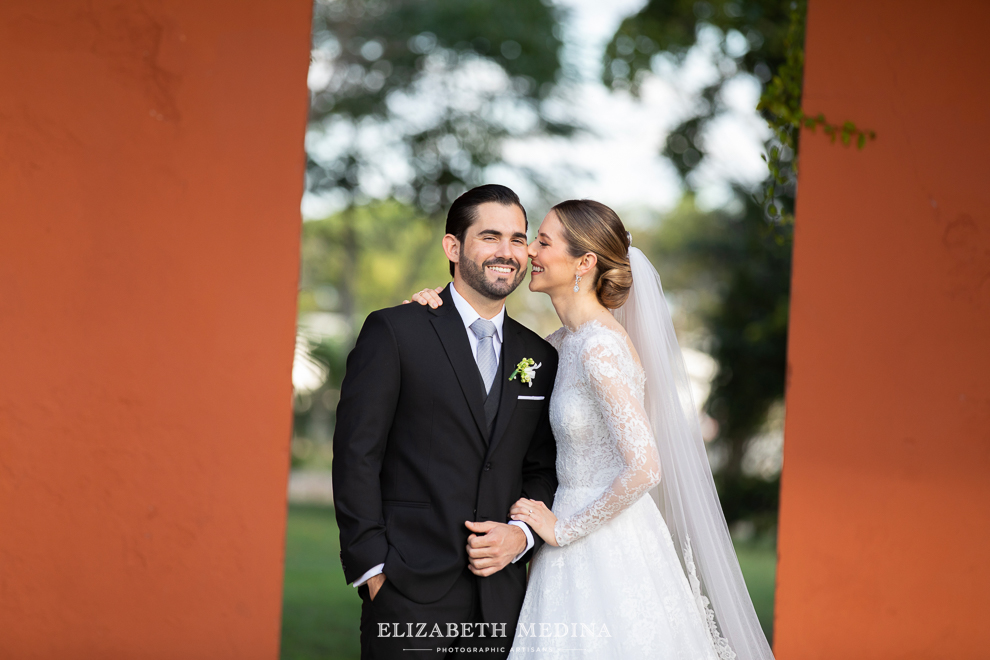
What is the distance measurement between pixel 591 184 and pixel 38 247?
456 inches

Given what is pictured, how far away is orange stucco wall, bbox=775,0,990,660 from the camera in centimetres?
383

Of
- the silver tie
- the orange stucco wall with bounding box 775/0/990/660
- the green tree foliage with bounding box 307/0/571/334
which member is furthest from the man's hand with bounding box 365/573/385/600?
the green tree foliage with bounding box 307/0/571/334

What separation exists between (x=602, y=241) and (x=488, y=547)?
1178 millimetres

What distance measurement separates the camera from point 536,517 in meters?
2.80

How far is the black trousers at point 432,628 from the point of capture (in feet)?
8.39

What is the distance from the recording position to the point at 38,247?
3.35 metres

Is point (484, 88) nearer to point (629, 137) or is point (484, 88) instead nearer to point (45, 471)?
point (629, 137)

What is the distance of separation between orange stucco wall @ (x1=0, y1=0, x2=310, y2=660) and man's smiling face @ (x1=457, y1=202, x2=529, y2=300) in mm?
1041

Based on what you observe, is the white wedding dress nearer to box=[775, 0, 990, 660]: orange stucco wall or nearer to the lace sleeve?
the lace sleeve

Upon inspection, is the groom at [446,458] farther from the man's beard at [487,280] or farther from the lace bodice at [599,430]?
the lace bodice at [599,430]

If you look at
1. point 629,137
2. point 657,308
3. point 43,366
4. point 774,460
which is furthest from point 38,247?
point 629,137

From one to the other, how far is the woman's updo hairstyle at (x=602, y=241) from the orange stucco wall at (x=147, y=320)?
4.16 ft

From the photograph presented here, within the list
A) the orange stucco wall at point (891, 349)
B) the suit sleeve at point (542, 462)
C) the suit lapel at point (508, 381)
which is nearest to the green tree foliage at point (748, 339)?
the orange stucco wall at point (891, 349)

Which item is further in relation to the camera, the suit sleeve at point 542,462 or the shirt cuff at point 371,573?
the suit sleeve at point 542,462
